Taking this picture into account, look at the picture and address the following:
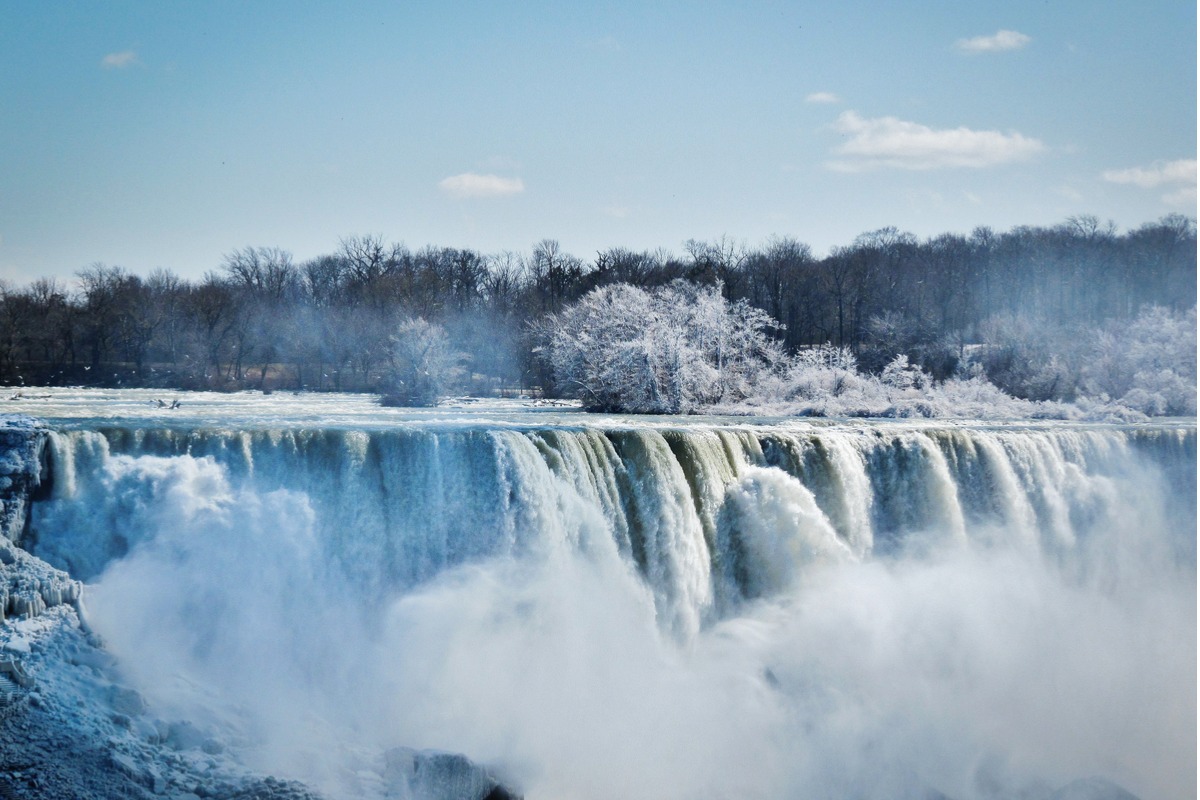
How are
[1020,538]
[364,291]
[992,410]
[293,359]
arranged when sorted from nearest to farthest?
[1020,538] → [992,410] → [293,359] → [364,291]

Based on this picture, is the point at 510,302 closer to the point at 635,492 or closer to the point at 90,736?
the point at 635,492

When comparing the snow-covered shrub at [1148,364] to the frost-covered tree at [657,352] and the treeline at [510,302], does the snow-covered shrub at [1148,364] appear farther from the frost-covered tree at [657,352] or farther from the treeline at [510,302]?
the frost-covered tree at [657,352]

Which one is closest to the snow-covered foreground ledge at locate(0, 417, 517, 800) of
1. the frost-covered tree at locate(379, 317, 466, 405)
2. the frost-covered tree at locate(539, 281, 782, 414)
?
the frost-covered tree at locate(379, 317, 466, 405)

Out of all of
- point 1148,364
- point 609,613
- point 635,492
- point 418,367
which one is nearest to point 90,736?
point 609,613

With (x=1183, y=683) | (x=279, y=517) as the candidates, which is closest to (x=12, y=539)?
(x=279, y=517)

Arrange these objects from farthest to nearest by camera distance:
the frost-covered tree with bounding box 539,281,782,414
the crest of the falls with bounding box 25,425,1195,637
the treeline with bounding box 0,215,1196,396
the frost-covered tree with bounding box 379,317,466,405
→ 1. the frost-covered tree with bounding box 379,317,466,405
2. the frost-covered tree with bounding box 539,281,782,414
3. the treeline with bounding box 0,215,1196,396
4. the crest of the falls with bounding box 25,425,1195,637

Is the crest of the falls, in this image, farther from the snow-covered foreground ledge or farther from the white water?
the snow-covered foreground ledge

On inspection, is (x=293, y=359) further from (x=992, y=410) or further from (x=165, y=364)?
(x=992, y=410)
